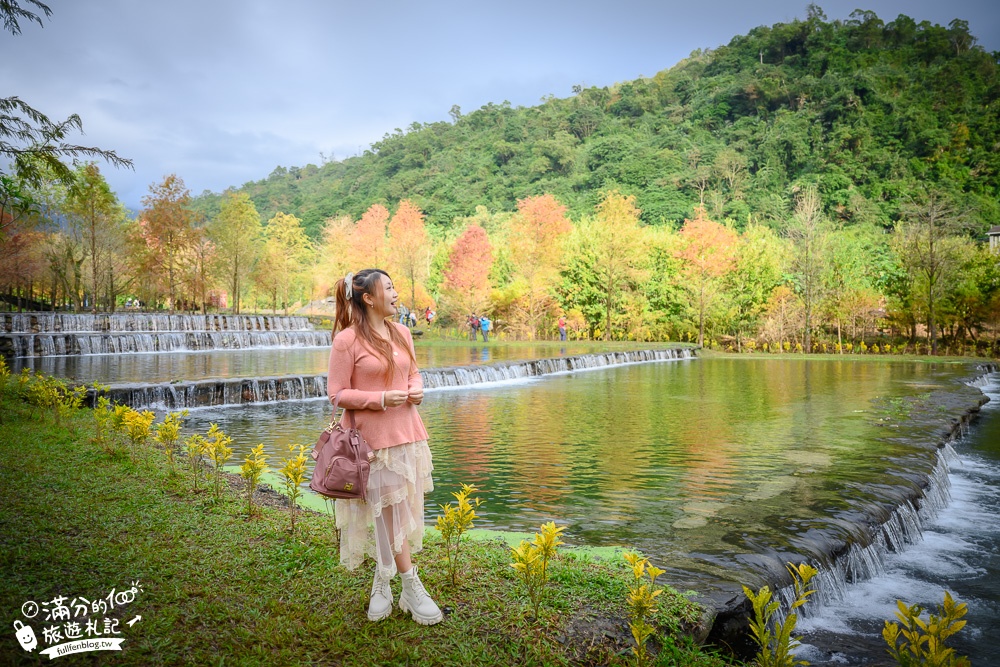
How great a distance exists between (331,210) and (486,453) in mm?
61317

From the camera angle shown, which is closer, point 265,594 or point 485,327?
point 265,594

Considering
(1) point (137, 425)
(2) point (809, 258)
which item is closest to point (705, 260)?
(2) point (809, 258)

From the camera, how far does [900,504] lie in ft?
18.4

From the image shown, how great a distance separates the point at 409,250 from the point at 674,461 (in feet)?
98.5

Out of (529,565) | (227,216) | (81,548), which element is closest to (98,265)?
(227,216)

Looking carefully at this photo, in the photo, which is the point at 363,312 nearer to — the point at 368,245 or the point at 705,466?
the point at 705,466

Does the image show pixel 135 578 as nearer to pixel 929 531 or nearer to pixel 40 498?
pixel 40 498

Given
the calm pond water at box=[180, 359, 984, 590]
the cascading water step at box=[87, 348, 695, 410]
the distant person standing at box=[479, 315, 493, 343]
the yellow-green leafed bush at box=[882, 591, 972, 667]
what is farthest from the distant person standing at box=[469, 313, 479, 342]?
the yellow-green leafed bush at box=[882, 591, 972, 667]

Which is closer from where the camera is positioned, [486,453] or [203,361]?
[486,453]

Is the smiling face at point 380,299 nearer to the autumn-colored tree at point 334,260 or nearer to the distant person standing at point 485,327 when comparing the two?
the distant person standing at point 485,327

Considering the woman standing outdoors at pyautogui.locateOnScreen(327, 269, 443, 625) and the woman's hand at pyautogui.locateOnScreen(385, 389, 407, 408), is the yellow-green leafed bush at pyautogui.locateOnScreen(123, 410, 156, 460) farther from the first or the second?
the woman's hand at pyautogui.locateOnScreen(385, 389, 407, 408)

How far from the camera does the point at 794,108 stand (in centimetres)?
5325

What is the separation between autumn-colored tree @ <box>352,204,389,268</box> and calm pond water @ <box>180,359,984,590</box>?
26.5 m

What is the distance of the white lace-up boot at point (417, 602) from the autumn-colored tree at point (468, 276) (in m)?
29.3
